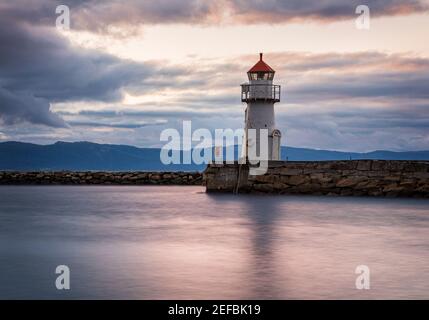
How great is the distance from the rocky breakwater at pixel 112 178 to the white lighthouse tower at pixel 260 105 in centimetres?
1666

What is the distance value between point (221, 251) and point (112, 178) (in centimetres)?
3272

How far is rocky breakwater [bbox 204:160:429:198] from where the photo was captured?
83.7ft

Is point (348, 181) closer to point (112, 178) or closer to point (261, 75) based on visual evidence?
point (261, 75)

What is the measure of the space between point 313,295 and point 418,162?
58.3 feet

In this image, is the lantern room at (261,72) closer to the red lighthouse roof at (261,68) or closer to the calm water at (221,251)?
the red lighthouse roof at (261,68)

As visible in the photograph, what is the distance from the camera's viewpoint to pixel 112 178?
45.0m

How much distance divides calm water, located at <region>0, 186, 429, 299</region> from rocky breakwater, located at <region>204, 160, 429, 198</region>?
68.2 inches

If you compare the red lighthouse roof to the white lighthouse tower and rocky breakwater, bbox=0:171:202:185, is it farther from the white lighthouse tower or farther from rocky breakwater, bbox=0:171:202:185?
rocky breakwater, bbox=0:171:202:185

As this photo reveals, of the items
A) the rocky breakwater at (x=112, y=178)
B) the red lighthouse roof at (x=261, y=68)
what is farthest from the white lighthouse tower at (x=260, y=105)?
the rocky breakwater at (x=112, y=178)

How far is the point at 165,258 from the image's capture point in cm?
1192

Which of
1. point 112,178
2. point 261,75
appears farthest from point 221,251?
point 112,178

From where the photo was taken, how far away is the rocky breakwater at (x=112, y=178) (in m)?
43.9

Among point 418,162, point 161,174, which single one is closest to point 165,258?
point 418,162
